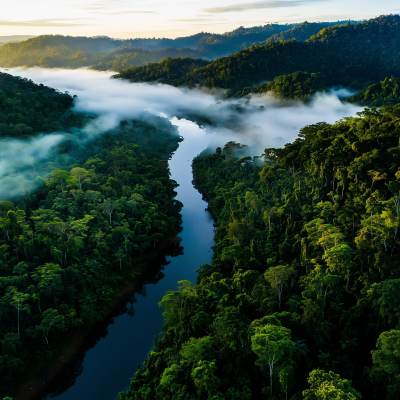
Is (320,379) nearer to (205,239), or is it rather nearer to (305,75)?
(205,239)

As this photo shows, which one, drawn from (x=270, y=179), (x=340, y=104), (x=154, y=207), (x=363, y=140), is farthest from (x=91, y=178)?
(x=340, y=104)

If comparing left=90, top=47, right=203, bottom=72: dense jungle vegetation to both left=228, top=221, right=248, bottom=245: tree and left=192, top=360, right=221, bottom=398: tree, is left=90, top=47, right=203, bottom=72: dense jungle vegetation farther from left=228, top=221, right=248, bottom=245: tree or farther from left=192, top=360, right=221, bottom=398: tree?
left=192, top=360, right=221, bottom=398: tree

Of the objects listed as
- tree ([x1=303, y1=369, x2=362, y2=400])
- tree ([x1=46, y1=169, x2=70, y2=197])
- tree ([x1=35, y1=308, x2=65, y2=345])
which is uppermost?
tree ([x1=303, y1=369, x2=362, y2=400])

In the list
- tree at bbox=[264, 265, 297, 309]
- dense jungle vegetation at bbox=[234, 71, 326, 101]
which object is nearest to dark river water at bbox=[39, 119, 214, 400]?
tree at bbox=[264, 265, 297, 309]

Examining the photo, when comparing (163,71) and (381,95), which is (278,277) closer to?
(381,95)

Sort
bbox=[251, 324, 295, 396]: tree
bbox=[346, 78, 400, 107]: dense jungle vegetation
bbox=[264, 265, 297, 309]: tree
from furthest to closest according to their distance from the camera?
bbox=[346, 78, 400, 107]: dense jungle vegetation, bbox=[264, 265, 297, 309]: tree, bbox=[251, 324, 295, 396]: tree

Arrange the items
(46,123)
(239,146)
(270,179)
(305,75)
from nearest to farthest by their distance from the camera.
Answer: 1. (270,179)
2. (239,146)
3. (46,123)
4. (305,75)

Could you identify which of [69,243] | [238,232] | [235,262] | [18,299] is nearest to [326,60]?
[238,232]
